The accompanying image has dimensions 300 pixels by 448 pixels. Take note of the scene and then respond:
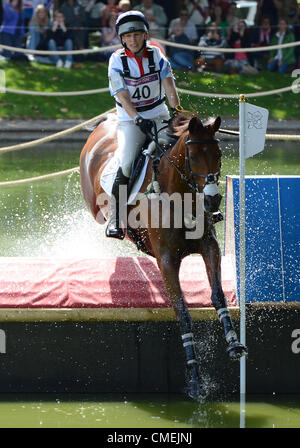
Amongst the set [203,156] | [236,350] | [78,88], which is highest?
[78,88]

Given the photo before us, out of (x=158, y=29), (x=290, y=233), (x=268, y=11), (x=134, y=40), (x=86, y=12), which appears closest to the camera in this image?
(x=290, y=233)

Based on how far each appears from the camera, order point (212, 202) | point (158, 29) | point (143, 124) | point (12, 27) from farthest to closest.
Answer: point (12, 27) → point (158, 29) → point (143, 124) → point (212, 202)

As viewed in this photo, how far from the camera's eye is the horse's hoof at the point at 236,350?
24.9 feet

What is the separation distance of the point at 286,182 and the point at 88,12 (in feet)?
52.7

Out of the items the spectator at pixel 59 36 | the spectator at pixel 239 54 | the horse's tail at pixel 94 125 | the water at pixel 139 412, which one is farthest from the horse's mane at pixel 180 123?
the spectator at pixel 59 36

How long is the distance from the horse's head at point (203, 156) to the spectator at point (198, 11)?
1550 centimetres

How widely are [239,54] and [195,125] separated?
15165mm

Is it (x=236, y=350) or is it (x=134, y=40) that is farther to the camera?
(x=134, y=40)

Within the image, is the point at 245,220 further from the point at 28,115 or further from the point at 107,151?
the point at 28,115

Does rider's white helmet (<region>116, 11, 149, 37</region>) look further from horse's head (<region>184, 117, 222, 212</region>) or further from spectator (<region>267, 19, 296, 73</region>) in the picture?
spectator (<region>267, 19, 296, 73</region>)

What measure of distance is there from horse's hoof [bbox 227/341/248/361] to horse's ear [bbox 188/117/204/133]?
1.51 m

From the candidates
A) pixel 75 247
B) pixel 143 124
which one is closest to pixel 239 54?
pixel 75 247

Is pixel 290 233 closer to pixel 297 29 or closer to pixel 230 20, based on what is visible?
pixel 230 20

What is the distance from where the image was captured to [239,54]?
22.3 metres
